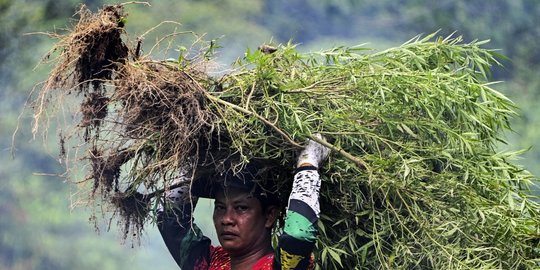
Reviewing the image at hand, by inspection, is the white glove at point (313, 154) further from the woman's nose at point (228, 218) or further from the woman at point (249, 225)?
the woman's nose at point (228, 218)

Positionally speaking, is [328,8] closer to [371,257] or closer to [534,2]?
[534,2]

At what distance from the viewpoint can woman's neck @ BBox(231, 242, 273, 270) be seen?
4.16 meters

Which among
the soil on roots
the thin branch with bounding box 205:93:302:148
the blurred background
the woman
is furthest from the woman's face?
the blurred background

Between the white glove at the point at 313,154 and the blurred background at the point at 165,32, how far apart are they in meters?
4.78

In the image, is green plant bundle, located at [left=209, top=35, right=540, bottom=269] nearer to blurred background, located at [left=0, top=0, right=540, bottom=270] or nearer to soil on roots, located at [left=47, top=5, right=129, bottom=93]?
soil on roots, located at [left=47, top=5, right=129, bottom=93]

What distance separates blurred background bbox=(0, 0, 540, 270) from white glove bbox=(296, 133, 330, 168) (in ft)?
15.7

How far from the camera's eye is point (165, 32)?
9.34 m

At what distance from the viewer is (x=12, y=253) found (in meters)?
9.31

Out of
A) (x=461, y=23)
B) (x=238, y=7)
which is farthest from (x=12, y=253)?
(x=461, y=23)

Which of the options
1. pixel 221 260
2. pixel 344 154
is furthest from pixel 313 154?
pixel 221 260

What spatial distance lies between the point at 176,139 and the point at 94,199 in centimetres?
39

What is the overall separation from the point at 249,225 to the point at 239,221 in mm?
38

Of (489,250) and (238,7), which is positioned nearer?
(489,250)

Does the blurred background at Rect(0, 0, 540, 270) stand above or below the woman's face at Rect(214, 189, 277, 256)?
above
